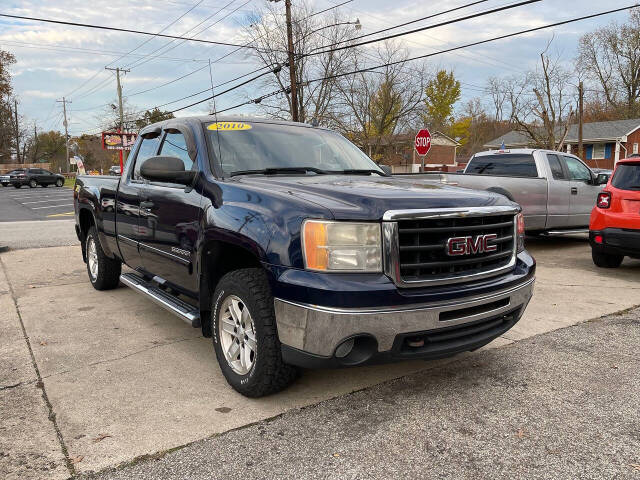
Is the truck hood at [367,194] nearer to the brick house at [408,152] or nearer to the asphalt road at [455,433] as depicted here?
the asphalt road at [455,433]

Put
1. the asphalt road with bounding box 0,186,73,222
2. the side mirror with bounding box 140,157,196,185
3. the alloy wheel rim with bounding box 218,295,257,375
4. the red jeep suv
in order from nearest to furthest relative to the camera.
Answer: the alloy wheel rim with bounding box 218,295,257,375 < the side mirror with bounding box 140,157,196,185 < the red jeep suv < the asphalt road with bounding box 0,186,73,222

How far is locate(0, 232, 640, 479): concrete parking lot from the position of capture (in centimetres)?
273

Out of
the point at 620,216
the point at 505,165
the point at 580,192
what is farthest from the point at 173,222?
the point at 580,192

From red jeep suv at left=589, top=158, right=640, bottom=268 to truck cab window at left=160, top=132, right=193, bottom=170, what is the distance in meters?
5.76

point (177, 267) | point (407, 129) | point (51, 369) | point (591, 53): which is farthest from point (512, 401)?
point (591, 53)

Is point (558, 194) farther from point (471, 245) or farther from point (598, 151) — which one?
point (598, 151)

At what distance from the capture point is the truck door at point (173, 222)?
12.2 feet

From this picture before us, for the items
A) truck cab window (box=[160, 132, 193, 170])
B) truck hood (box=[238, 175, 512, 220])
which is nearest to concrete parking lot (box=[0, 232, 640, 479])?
truck hood (box=[238, 175, 512, 220])

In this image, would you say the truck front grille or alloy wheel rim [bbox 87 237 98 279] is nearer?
the truck front grille

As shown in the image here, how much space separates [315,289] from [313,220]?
1.21 ft

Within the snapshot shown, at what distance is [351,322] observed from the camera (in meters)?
2.66

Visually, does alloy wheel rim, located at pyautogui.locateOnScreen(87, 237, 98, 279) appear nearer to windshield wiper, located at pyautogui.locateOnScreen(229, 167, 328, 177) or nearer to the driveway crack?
the driveway crack

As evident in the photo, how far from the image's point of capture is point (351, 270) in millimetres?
2744

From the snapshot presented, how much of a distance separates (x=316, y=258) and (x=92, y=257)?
15.1 ft
